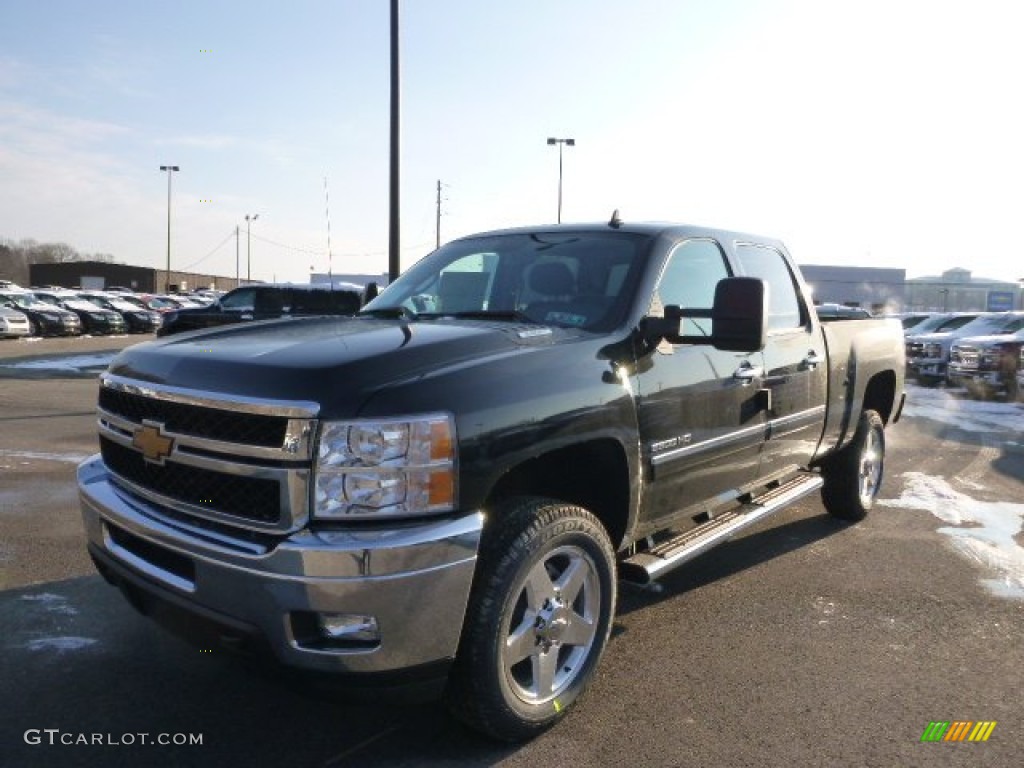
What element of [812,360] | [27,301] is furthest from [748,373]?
[27,301]

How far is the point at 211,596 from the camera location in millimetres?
2467

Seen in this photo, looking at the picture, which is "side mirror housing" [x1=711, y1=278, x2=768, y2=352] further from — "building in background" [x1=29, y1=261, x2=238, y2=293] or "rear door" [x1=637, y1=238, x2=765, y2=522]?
"building in background" [x1=29, y1=261, x2=238, y2=293]

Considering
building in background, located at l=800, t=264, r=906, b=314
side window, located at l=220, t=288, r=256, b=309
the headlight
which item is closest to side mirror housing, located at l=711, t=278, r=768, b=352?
the headlight

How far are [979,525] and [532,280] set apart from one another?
4.25 m

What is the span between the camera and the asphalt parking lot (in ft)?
9.28

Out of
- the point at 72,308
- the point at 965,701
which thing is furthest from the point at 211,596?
the point at 72,308

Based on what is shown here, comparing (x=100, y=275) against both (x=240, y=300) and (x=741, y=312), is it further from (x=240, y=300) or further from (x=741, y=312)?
(x=741, y=312)

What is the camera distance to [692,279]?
395 centimetres

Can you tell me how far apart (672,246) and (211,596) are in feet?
8.29

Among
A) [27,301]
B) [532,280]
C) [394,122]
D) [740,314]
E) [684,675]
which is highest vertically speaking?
[394,122]

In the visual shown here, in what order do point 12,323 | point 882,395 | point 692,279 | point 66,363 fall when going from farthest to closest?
point 12,323
point 66,363
point 882,395
point 692,279

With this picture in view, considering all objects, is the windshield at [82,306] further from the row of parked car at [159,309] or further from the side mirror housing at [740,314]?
the side mirror housing at [740,314]

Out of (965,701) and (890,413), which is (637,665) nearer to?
(965,701)

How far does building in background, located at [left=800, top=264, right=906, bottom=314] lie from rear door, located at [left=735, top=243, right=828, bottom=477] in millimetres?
70100
